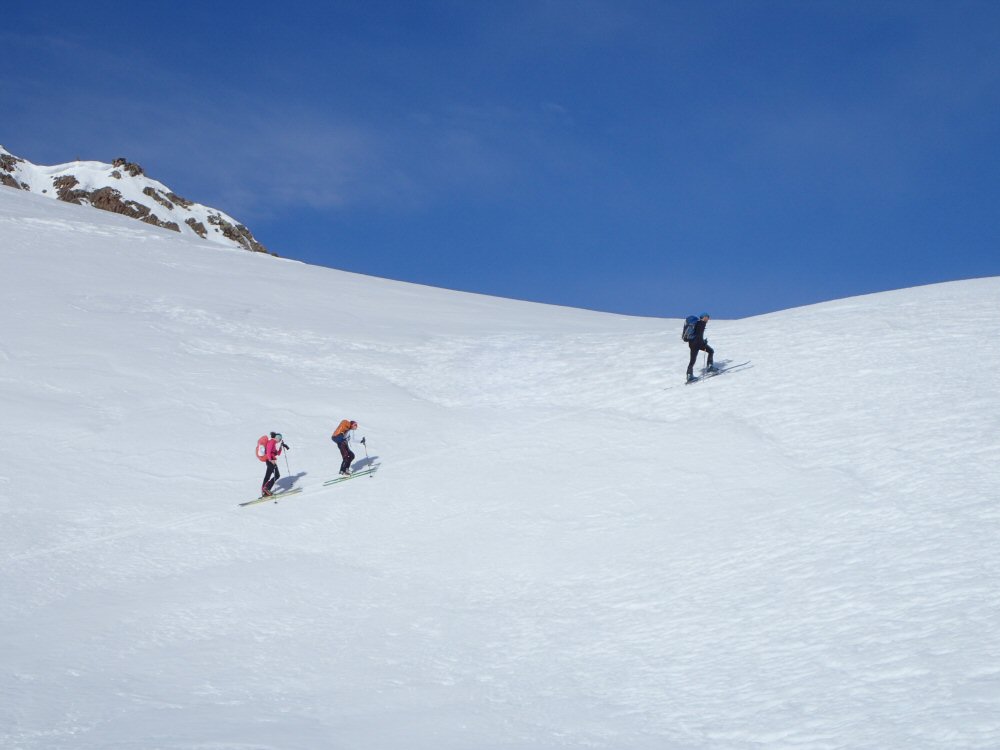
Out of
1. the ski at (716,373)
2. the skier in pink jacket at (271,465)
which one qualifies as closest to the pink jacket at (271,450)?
the skier in pink jacket at (271,465)

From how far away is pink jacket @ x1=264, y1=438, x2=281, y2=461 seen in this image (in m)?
16.3

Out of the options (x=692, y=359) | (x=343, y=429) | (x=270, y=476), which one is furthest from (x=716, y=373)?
(x=270, y=476)

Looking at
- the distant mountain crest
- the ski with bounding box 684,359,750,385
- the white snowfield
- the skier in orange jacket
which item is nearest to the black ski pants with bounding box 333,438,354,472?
the skier in orange jacket

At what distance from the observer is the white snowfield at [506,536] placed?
7.96 m

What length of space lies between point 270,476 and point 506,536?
498 centimetres

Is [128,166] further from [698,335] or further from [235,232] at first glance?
[698,335]

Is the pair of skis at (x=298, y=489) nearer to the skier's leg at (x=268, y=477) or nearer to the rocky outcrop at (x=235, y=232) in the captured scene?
the skier's leg at (x=268, y=477)

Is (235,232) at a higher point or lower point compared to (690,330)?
higher

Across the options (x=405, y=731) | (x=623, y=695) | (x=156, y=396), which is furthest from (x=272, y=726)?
(x=156, y=396)

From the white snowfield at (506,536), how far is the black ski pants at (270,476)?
0.44 meters

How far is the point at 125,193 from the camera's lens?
159375 millimetres

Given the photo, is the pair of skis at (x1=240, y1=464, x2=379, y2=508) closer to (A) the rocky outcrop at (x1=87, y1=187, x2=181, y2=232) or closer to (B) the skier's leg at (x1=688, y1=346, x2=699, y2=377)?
(B) the skier's leg at (x1=688, y1=346, x2=699, y2=377)

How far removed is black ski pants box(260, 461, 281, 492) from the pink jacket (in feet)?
0.36

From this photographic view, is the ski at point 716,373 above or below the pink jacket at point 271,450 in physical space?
above
